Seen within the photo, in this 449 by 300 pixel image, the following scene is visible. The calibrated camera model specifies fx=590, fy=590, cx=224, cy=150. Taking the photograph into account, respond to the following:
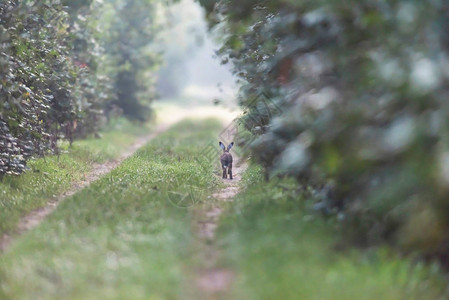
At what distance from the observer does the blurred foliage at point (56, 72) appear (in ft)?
38.5

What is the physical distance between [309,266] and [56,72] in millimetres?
11065

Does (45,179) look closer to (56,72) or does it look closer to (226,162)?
(56,72)

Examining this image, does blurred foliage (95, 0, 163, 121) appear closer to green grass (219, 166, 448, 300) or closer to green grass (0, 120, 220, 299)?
green grass (0, 120, 220, 299)

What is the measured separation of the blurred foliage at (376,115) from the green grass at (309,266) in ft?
1.13

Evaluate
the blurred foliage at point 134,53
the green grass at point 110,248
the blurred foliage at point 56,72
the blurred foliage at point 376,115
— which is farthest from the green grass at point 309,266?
the blurred foliage at point 134,53

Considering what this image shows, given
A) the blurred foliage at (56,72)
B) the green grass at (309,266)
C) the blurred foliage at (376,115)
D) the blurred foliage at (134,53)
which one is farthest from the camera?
the blurred foliage at (134,53)

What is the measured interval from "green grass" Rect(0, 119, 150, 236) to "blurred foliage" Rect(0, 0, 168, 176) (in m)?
0.36

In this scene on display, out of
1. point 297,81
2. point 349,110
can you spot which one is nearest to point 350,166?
point 349,110

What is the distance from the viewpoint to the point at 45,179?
13.3m

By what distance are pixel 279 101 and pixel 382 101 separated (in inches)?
130

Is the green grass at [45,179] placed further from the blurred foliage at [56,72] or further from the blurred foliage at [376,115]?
the blurred foliage at [376,115]

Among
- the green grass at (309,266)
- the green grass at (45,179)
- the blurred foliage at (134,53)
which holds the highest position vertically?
the blurred foliage at (134,53)

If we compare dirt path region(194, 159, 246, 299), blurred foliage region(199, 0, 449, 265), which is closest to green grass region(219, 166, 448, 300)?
dirt path region(194, 159, 246, 299)

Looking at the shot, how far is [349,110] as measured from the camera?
6922 mm
